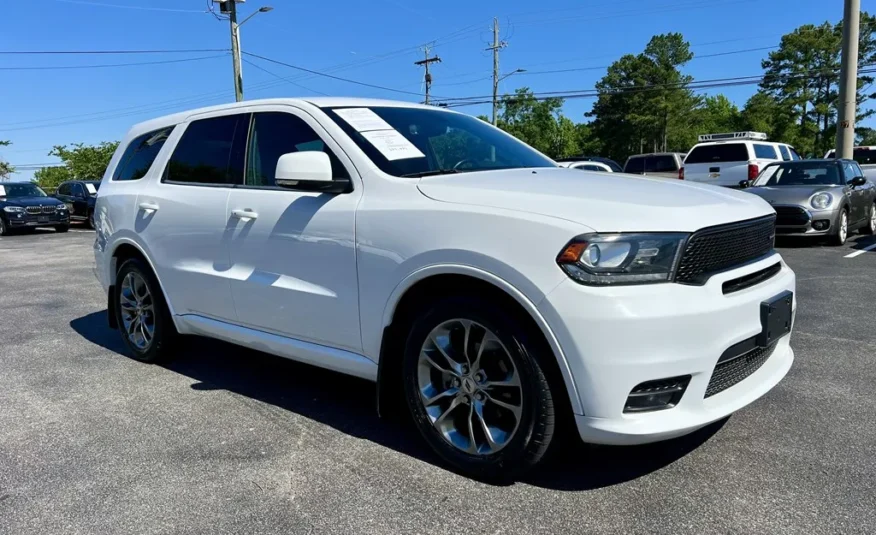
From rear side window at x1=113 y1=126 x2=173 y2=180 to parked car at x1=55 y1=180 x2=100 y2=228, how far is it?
18719 mm

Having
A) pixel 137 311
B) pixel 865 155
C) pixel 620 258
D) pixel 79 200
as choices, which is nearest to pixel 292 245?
pixel 620 258

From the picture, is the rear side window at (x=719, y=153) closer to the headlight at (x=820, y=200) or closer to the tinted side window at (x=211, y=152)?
the headlight at (x=820, y=200)

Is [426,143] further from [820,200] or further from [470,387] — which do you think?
[820,200]

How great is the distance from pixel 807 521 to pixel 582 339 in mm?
1112

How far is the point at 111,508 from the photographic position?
281 cm

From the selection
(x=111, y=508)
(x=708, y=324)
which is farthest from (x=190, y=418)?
(x=708, y=324)

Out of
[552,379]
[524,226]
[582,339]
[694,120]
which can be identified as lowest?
[552,379]

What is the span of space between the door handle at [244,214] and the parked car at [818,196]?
935 cm

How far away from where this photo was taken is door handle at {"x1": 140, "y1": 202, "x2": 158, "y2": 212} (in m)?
4.55

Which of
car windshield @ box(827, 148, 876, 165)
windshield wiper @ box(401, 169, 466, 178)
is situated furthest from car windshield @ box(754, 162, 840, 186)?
car windshield @ box(827, 148, 876, 165)

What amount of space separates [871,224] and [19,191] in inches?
919

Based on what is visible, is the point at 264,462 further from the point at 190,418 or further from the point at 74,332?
the point at 74,332

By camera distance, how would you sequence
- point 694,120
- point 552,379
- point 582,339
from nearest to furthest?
point 582,339 < point 552,379 < point 694,120

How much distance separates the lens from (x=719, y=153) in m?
17.3
